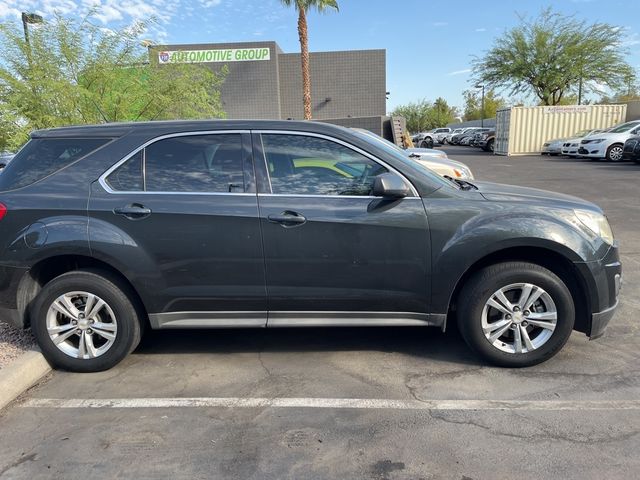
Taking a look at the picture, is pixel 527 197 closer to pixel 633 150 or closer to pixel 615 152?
pixel 633 150

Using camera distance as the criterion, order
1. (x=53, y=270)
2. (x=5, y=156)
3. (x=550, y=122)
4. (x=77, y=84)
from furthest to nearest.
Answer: (x=550, y=122) → (x=5, y=156) → (x=77, y=84) → (x=53, y=270)

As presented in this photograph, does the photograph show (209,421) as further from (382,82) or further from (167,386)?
(382,82)

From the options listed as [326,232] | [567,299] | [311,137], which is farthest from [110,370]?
[567,299]

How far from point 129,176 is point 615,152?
22.5m

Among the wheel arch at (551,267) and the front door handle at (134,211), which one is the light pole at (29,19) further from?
the wheel arch at (551,267)

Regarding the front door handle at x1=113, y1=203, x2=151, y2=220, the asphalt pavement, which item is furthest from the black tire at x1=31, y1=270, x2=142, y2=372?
the front door handle at x1=113, y1=203, x2=151, y2=220

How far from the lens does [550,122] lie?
27.6 metres

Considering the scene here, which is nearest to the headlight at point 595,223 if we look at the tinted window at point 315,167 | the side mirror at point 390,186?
the side mirror at point 390,186

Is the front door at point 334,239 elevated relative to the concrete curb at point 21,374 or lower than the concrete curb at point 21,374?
elevated

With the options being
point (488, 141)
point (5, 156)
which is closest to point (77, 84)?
point (5, 156)

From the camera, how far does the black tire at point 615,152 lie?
2091 cm

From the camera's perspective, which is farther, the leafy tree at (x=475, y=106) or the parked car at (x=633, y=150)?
the leafy tree at (x=475, y=106)

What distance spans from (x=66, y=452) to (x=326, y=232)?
82.5 inches

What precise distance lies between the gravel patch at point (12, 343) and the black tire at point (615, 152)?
75.1 feet
